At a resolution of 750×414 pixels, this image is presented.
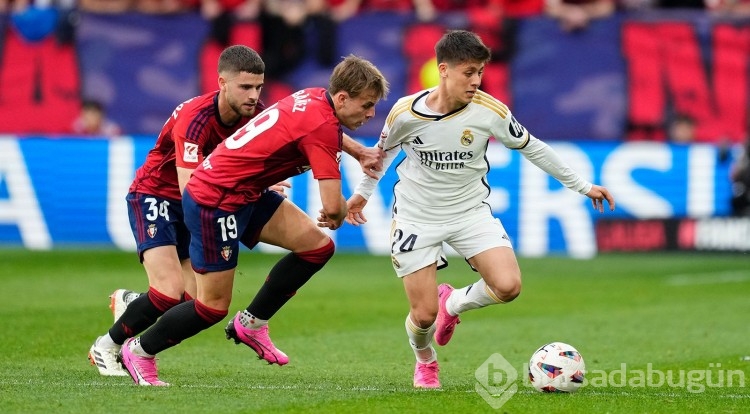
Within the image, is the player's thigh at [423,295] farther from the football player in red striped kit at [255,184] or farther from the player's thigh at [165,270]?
the player's thigh at [165,270]

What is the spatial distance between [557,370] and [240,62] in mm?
2960

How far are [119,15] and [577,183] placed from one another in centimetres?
1447

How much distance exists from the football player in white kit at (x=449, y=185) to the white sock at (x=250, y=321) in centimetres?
103

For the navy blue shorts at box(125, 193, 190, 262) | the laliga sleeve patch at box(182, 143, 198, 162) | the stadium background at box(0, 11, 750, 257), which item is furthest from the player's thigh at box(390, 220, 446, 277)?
the stadium background at box(0, 11, 750, 257)

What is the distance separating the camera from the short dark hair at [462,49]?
333 inches

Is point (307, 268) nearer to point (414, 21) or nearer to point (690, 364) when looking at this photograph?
point (690, 364)

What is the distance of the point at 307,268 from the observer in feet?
29.6

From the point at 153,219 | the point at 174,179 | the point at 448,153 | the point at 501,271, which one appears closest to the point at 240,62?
the point at 174,179

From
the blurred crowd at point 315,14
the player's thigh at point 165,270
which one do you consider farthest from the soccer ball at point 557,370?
the blurred crowd at point 315,14

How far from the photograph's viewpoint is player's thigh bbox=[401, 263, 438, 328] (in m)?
8.65

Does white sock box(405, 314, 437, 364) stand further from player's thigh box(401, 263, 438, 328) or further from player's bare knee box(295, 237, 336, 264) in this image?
player's bare knee box(295, 237, 336, 264)

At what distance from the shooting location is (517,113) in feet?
69.1

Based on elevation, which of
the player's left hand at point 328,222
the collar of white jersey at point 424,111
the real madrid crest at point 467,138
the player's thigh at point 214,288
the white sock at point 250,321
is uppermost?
the collar of white jersey at point 424,111

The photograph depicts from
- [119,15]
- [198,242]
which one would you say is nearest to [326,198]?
[198,242]
